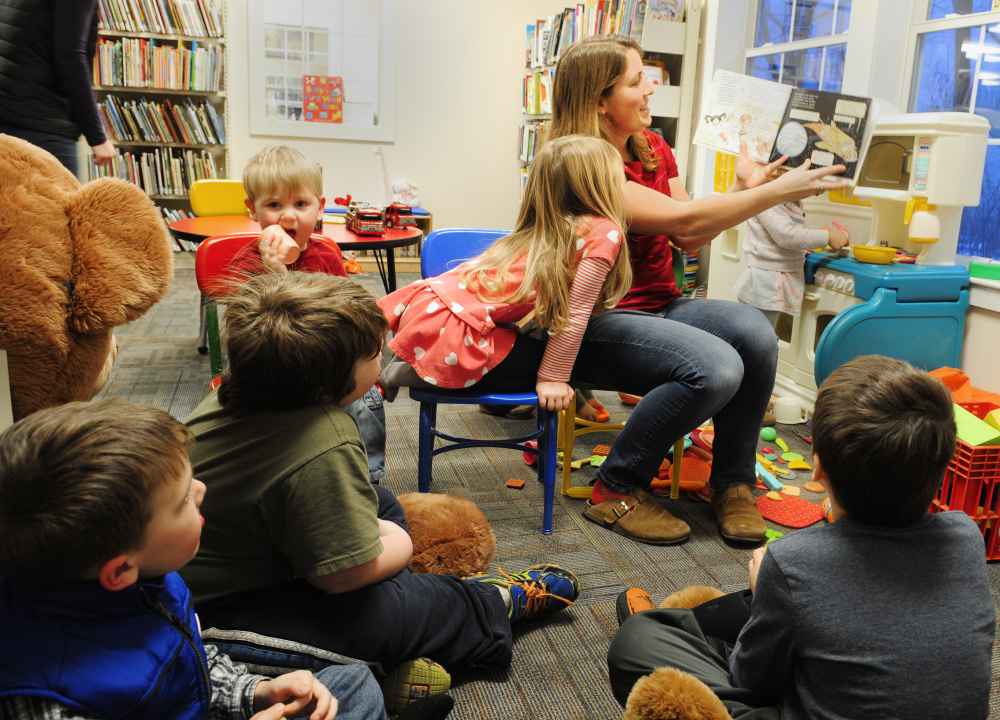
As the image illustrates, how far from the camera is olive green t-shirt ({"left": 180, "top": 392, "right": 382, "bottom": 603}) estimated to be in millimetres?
1024

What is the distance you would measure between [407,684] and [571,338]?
82 centimetres

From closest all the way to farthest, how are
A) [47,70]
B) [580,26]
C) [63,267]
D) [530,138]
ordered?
[63,267]
[47,70]
[580,26]
[530,138]

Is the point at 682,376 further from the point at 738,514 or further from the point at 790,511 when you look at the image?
the point at 790,511

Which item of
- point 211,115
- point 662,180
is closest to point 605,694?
point 662,180

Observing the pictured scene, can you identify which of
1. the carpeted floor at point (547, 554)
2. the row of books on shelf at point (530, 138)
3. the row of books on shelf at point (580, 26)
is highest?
the row of books on shelf at point (580, 26)

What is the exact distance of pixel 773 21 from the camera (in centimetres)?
341

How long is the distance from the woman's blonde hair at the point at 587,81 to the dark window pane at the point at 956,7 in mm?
1373

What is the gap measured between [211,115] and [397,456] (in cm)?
375

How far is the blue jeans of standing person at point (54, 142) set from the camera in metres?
2.29

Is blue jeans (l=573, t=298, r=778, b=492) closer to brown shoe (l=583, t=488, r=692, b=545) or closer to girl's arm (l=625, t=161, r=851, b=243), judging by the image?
brown shoe (l=583, t=488, r=692, b=545)

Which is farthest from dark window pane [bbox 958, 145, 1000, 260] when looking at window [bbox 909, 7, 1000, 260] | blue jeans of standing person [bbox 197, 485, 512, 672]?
blue jeans of standing person [bbox 197, 485, 512, 672]

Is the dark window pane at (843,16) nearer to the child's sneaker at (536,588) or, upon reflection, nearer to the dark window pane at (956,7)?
the dark window pane at (956,7)

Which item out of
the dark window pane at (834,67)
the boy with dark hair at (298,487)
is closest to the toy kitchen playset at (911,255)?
the dark window pane at (834,67)

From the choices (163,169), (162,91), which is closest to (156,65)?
(162,91)
